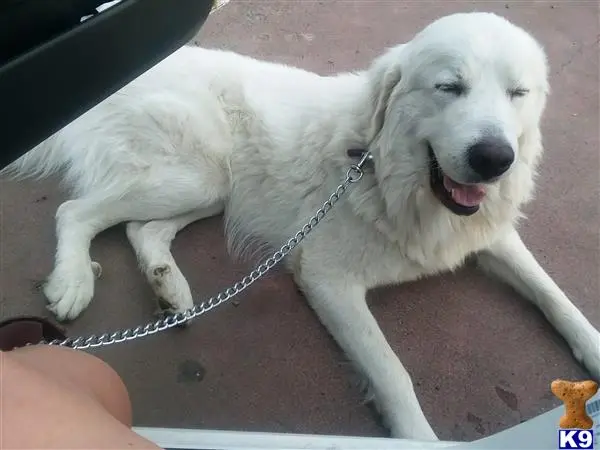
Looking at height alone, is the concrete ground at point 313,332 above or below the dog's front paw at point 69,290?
below

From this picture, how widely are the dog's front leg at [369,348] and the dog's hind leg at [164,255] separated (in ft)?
1.58

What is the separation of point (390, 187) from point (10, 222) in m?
1.66

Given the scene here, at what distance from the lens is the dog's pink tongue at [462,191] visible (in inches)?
83.5

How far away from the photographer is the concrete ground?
219 centimetres

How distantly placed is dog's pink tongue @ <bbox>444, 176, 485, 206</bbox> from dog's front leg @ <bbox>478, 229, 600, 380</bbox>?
0.45 meters

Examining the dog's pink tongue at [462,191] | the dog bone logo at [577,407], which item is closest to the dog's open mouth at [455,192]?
the dog's pink tongue at [462,191]

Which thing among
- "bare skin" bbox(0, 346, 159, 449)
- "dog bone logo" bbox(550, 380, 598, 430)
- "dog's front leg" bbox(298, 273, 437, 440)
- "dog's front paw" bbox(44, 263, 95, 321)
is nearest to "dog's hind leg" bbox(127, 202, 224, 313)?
"dog's front paw" bbox(44, 263, 95, 321)

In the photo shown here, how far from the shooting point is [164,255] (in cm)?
259

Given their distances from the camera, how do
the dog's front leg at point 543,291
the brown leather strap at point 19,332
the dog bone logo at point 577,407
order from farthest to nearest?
the dog's front leg at point 543,291 < the brown leather strap at point 19,332 < the dog bone logo at point 577,407

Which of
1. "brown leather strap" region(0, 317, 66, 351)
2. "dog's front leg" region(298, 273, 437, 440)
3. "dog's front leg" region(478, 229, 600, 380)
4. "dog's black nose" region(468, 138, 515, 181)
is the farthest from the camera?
"dog's front leg" region(478, 229, 600, 380)

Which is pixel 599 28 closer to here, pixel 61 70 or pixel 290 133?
pixel 290 133

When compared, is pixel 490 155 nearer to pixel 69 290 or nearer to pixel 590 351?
pixel 590 351

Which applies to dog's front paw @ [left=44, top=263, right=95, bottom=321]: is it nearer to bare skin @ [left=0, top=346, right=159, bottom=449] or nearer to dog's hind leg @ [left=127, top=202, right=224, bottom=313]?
dog's hind leg @ [left=127, top=202, right=224, bottom=313]

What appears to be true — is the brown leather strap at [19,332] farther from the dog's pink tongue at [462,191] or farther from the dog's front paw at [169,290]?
the dog's pink tongue at [462,191]
